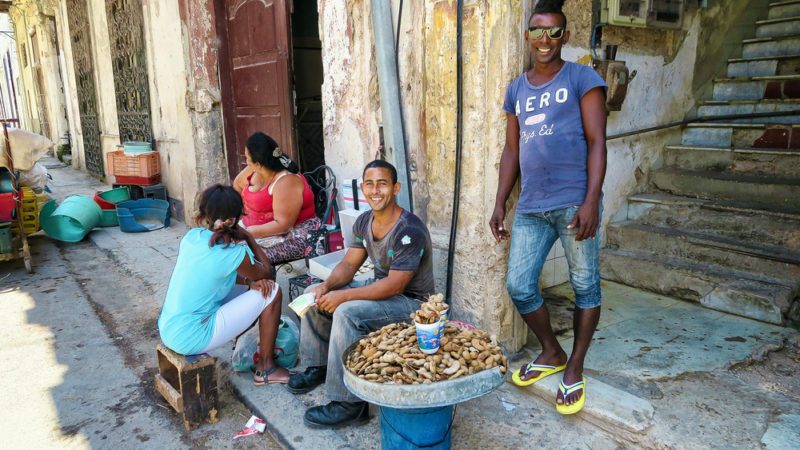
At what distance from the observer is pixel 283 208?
417 cm

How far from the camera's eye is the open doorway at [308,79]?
7.41 metres

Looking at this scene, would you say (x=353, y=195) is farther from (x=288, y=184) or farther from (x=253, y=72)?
(x=253, y=72)

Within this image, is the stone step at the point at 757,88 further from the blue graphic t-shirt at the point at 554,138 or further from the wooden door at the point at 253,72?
the wooden door at the point at 253,72

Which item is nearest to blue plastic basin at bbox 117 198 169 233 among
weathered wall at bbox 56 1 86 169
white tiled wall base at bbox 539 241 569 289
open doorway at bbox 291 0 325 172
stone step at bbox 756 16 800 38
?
open doorway at bbox 291 0 325 172

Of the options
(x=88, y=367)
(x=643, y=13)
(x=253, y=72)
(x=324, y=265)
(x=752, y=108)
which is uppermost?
(x=643, y=13)

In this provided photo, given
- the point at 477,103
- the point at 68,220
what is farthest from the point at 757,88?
the point at 68,220

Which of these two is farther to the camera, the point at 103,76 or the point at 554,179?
the point at 103,76

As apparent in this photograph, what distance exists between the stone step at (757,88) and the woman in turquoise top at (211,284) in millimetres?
4704

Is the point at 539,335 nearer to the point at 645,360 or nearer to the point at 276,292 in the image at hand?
the point at 645,360

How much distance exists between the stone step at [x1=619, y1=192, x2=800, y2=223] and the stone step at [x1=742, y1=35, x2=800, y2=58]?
185 centimetres

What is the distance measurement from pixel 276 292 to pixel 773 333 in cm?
324

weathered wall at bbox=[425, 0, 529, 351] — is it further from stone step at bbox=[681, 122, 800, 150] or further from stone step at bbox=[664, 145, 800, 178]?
stone step at bbox=[681, 122, 800, 150]

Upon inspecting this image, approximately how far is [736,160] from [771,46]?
1.47 metres

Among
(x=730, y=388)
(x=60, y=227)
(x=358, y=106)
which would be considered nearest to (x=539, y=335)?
(x=730, y=388)
